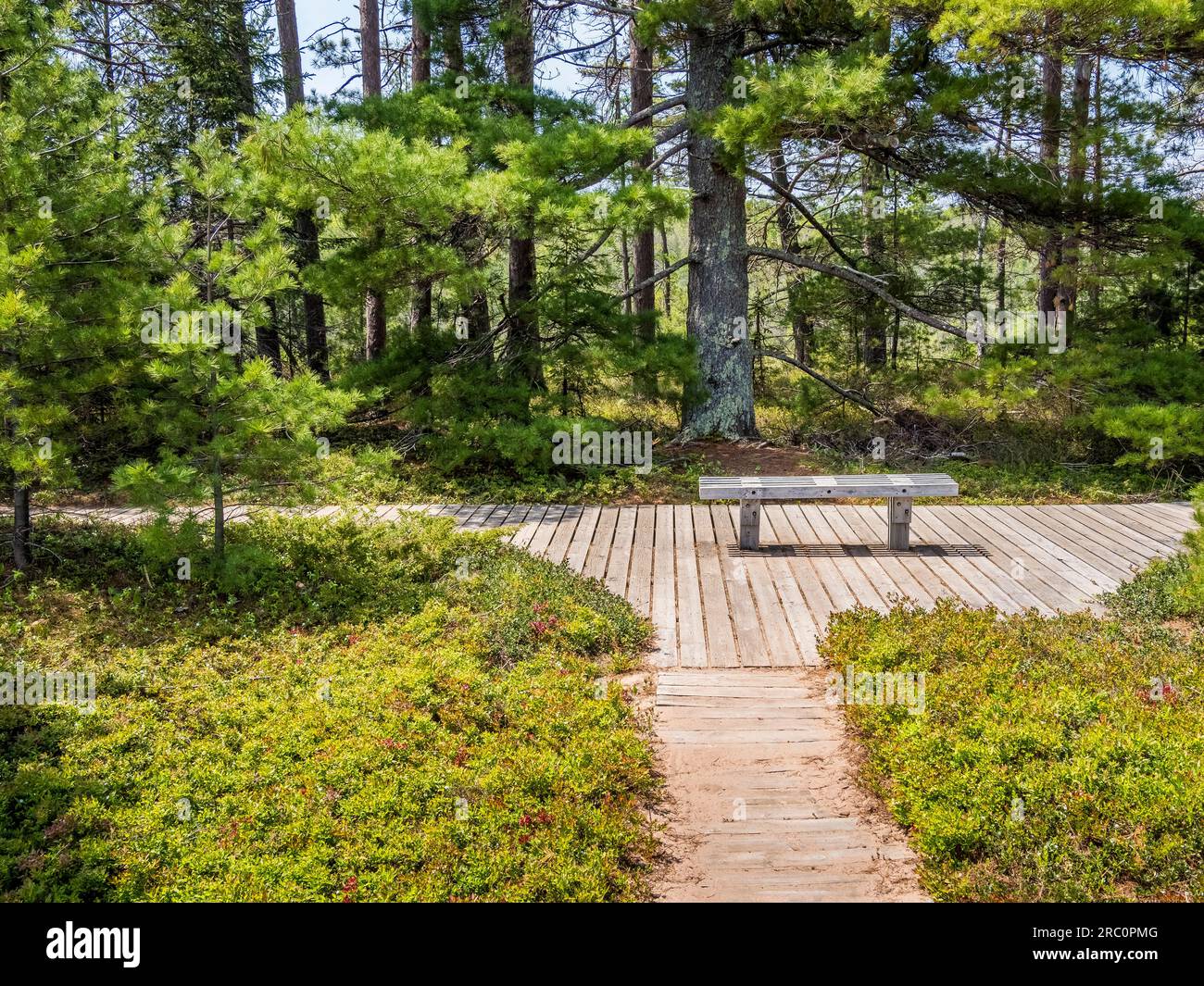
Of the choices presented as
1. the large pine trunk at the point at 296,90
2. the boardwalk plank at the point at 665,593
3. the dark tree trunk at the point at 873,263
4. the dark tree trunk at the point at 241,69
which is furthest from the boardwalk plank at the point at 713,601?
the dark tree trunk at the point at 241,69

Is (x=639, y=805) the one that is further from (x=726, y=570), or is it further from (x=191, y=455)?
(x=191, y=455)

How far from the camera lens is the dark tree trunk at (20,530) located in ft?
23.9

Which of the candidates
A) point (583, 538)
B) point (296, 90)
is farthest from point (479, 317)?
point (583, 538)

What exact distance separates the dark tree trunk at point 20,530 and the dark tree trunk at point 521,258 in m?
5.35

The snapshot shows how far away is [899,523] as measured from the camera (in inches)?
→ 316

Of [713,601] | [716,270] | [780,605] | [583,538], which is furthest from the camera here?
[716,270]

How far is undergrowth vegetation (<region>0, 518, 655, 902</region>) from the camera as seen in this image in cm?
373

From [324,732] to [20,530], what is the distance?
422 centimetres

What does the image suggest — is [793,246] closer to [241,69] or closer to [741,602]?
[241,69]

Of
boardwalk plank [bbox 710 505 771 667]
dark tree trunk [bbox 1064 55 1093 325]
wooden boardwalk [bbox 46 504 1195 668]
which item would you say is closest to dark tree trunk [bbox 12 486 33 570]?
wooden boardwalk [bbox 46 504 1195 668]

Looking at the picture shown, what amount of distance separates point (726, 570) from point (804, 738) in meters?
2.69

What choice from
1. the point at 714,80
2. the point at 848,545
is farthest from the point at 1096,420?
the point at 714,80
